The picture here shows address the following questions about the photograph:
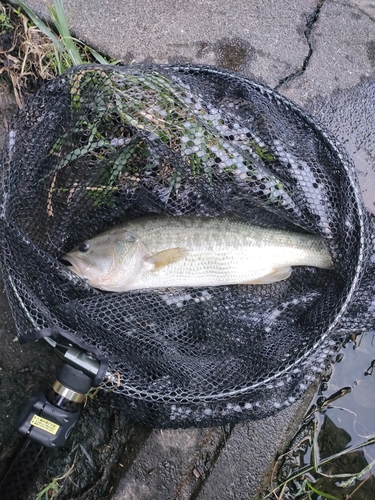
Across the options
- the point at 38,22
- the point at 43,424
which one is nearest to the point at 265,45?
the point at 38,22

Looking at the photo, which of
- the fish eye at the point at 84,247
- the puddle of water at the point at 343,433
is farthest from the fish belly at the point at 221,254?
the puddle of water at the point at 343,433

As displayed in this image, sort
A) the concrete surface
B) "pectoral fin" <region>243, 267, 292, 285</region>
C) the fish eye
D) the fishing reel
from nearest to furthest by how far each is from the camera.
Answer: the fishing reel
the fish eye
"pectoral fin" <region>243, 267, 292, 285</region>
the concrete surface

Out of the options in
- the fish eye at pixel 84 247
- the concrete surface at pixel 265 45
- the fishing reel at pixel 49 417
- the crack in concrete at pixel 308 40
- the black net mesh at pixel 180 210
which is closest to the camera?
the fishing reel at pixel 49 417

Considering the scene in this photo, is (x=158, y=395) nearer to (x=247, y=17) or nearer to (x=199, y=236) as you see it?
(x=199, y=236)

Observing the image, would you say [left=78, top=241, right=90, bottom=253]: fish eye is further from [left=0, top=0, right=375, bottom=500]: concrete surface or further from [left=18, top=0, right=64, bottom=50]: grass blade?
[left=0, top=0, right=375, bottom=500]: concrete surface

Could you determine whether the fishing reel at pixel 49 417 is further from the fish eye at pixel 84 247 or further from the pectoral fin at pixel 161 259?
the pectoral fin at pixel 161 259

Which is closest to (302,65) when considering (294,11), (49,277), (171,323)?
(294,11)

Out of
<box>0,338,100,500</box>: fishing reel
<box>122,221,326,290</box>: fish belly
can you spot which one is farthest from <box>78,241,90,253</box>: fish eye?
<box>0,338,100,500</box>: fishing reel

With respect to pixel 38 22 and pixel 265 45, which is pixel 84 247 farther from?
pixel 265 45
